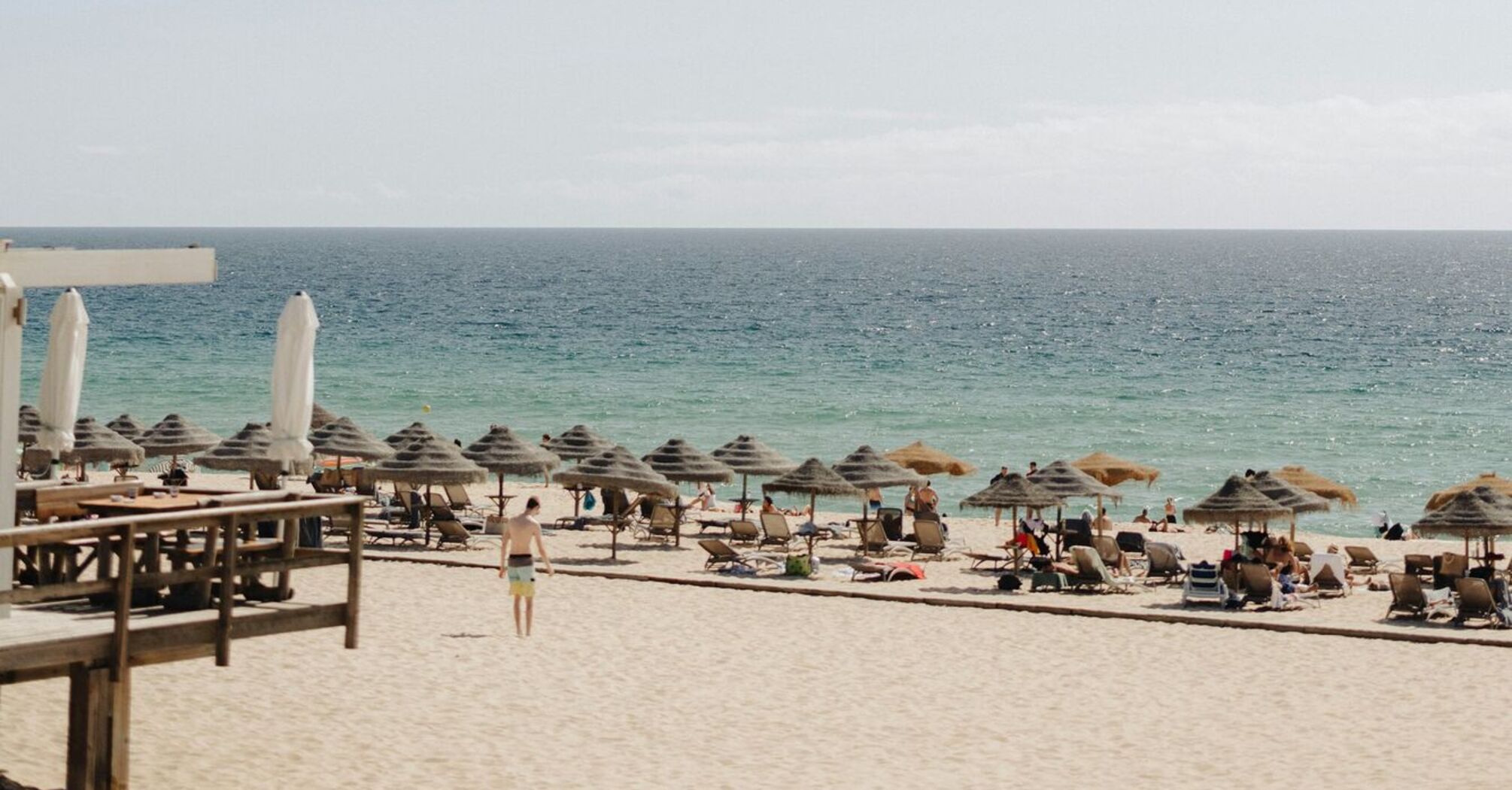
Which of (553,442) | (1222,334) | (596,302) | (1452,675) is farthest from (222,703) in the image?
(596,302)

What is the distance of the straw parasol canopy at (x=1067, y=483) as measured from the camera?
2391 cm

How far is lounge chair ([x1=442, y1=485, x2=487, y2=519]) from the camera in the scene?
27.0 metres

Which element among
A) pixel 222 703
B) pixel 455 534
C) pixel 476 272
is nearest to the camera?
pixel 222 703

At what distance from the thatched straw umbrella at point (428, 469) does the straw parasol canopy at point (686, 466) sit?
2.45m

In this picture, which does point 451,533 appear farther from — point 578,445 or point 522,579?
point 522,579

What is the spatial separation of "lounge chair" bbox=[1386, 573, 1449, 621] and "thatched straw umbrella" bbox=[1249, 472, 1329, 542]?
3.29m

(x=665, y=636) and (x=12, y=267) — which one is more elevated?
(x=12, y=267)

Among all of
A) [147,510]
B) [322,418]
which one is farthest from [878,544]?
[147,510]

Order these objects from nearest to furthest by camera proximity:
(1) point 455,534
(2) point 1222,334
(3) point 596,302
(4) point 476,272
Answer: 1. (1) point 455,534
2. (2) point 1222,334
3. (3) point 596,302
4. (4) point 476,272

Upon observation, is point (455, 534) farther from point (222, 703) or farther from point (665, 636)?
point (222, 703)

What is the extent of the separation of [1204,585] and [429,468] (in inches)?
404

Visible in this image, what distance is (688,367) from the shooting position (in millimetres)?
70812

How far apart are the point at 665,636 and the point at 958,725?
164 inches

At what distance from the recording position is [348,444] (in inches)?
1085
